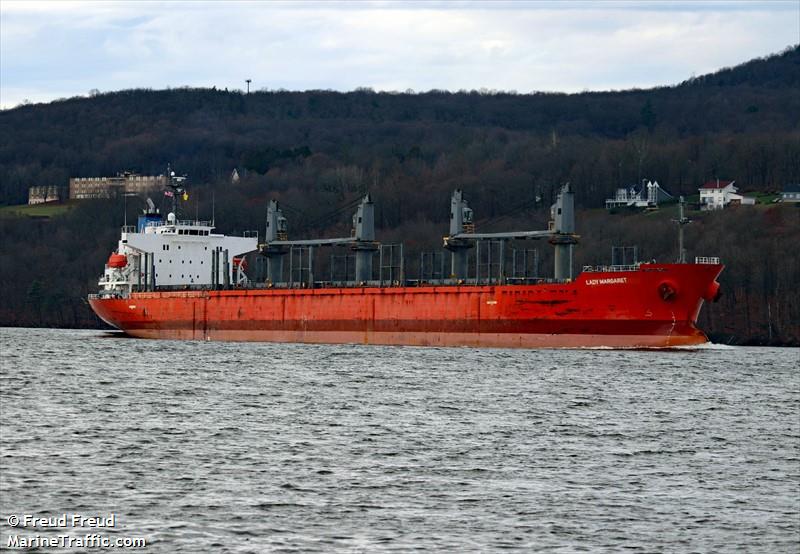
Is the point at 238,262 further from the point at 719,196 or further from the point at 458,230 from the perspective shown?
the point at 719,196

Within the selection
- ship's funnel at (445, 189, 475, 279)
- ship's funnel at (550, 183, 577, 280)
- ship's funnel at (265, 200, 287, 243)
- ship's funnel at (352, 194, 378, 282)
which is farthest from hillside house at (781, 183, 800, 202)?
ship's funnel at (550, 183, 577, 280)

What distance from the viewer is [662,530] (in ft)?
67.6

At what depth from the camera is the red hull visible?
5528 cm

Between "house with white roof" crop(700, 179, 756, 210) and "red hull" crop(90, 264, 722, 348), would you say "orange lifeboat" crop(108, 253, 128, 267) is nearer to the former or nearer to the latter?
"red hull" crop(90, 264, 722, 348)

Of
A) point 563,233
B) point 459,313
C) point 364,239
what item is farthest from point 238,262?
point 563,233

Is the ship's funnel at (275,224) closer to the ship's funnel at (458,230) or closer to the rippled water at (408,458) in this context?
the ship's funnel at (458,230)

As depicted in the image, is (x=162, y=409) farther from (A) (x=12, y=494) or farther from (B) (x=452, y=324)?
(B) (x=452, y=324)

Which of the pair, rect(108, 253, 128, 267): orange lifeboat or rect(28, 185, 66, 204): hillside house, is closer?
rect(108, 253, 128, 267): orange lifeboat

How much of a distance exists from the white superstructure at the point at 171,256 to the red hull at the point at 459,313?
258 cm

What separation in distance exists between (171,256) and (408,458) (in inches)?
2217

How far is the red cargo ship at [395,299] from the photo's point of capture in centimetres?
5559

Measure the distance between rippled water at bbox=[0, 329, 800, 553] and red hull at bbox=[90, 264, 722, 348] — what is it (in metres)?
9.46

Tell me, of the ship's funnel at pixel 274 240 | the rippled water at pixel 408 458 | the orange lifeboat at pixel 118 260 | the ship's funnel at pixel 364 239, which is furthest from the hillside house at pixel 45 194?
the rippled water at pixel 408 458

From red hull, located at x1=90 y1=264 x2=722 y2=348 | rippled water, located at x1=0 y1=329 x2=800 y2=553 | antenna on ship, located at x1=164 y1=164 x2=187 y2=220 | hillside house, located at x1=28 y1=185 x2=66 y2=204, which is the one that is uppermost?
hillside house, located at x1=28 y1=185 x2=66 y2=204
